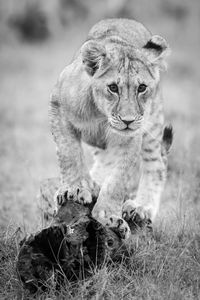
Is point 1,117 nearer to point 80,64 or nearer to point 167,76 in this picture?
point 167,76

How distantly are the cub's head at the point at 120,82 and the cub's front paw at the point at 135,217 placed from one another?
0.65 meters

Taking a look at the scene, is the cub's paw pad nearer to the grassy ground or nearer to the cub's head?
the grassy ground

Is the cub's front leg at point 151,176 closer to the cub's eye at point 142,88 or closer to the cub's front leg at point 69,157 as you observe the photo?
the cub's front leg at point 69,157

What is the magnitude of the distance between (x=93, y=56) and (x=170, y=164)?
10.9ft

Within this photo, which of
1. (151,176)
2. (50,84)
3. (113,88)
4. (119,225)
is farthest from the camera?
(50,84)

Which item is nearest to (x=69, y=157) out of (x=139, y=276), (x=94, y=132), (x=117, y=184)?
(x=94, y=132)

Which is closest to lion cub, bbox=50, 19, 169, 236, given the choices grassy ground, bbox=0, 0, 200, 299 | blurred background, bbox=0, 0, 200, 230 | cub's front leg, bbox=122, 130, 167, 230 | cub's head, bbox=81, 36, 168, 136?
cub's head, bbox=81, 36, 168, 136

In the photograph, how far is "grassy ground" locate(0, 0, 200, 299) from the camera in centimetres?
377

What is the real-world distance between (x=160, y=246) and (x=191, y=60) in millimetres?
14373

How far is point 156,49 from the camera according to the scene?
5.01 m

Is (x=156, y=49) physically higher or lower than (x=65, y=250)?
higher

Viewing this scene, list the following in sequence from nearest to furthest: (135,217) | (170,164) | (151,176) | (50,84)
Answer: (135,217) < (151,176) < (170,164) < (50,84)

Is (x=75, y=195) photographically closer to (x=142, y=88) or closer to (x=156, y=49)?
(x=142, y=88)

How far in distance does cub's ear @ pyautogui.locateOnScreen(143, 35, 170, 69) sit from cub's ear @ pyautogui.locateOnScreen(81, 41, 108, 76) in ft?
1.55
